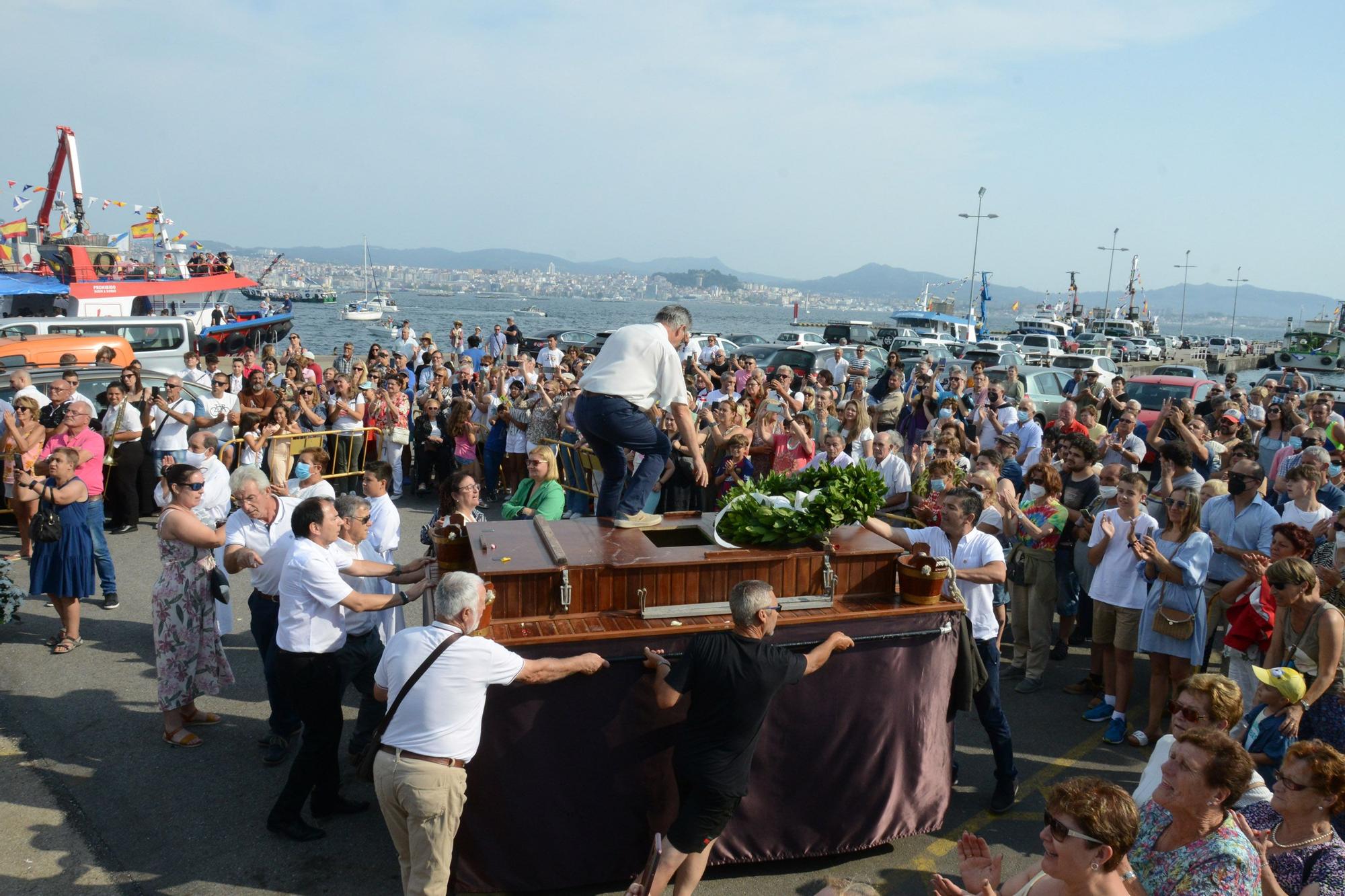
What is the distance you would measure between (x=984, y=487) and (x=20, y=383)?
11188mm

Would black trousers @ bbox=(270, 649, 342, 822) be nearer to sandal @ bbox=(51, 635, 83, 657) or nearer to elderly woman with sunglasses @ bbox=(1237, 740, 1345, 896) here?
sandal @ bbox=(51, 635, 83, 657)

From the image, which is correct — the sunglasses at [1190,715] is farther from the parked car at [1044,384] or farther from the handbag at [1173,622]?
the parked car at [1044,384]

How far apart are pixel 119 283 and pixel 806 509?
30629 mm

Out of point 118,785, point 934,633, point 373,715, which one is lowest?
point 118,785

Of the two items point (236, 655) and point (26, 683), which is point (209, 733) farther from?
point (26, 683)

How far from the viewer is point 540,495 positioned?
7262 millimetres

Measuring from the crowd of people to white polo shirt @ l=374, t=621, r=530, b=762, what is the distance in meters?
0.01

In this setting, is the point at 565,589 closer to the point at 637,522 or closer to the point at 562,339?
the point at 637,522

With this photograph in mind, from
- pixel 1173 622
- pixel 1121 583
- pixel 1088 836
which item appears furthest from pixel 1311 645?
pixel 1088 836

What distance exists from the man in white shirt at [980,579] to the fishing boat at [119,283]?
23.6 meters

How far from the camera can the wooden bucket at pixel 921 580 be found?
201 inches

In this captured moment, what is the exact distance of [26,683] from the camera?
7.37 metres

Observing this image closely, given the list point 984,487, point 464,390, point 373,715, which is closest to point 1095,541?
point 984,487

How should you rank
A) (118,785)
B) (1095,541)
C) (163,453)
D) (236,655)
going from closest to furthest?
(118,785) < (1095,541) < (236,655) < (163,453)
